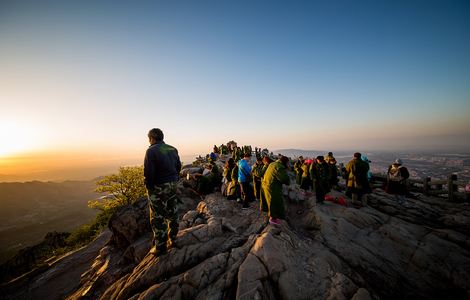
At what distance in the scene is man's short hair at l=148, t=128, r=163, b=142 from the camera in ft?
17.9

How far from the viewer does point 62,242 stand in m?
29.7

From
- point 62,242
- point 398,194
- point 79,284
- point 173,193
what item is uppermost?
point 173,193

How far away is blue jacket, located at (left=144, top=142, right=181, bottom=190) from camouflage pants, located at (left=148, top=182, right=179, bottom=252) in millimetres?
205

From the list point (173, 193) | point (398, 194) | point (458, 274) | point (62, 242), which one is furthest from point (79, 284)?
point (62, 242)

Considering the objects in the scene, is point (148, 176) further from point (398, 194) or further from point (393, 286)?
point (398, 194)

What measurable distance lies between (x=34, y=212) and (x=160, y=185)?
8006 inches

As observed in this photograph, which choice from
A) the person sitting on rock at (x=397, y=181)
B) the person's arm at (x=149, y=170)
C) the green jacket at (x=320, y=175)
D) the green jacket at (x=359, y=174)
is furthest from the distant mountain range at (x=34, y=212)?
the person sitting on rock at (x=397, y=181)

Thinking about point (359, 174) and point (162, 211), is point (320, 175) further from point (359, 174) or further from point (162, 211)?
point (162, 211)

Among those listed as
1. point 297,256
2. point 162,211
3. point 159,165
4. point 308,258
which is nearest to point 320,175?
point 308,258

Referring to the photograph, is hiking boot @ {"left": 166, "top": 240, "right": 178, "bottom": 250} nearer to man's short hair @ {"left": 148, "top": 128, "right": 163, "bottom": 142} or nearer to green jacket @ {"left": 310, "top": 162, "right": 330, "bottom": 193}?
man's short hair @ {"left": 148, "top": 128, "right": 163, "bottom": 142}

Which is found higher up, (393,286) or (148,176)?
(148,176)

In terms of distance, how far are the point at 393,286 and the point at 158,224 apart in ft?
24.9

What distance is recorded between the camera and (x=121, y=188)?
3136 cm

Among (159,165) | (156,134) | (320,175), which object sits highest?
(156,134)
